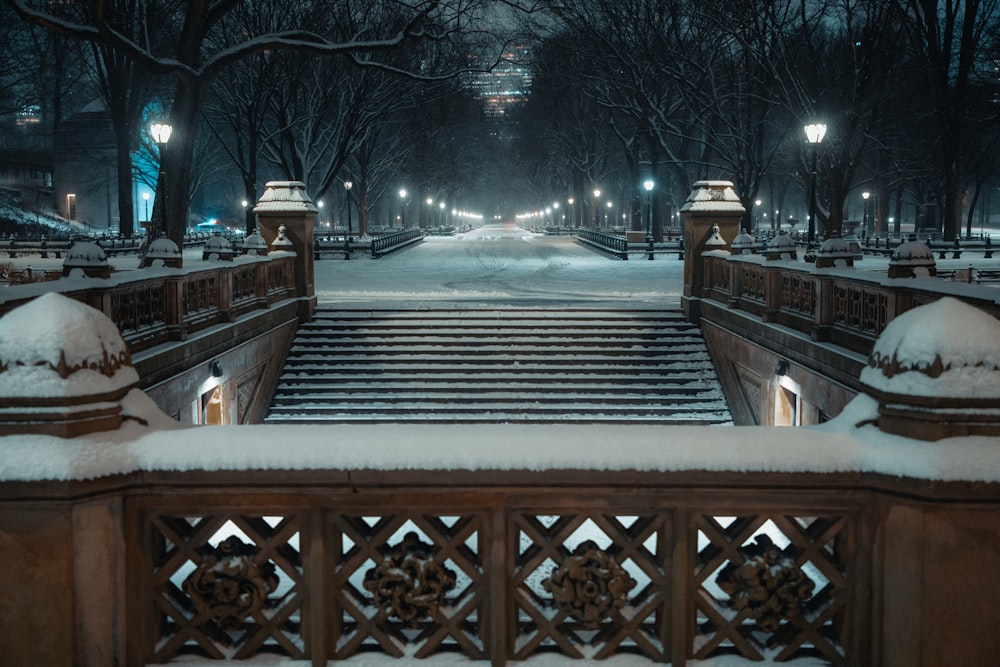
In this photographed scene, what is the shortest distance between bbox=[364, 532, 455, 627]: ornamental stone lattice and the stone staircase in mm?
12354

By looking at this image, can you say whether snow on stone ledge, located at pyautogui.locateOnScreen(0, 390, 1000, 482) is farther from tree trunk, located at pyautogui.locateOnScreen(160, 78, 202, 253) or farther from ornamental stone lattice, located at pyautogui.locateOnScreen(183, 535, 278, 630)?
tree trunk, located at pyautogui.locateOnScreen(160, 78, 202, 253)

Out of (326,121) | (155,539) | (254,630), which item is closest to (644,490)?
(254,630)

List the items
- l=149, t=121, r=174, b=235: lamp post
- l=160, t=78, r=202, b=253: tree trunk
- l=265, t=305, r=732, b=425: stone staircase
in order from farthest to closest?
l=149, t=121, r=174, b=235: lamp post
l=160, t=78, r=202, b=253: tree trunk
l=265, t=305, r=732, b=425: stone staircase

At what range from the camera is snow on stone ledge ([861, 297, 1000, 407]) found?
3.30m

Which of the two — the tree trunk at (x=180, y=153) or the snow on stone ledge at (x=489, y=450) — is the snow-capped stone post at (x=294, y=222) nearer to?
the tree trunk at (x=180, y=153)

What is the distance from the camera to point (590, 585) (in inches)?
141

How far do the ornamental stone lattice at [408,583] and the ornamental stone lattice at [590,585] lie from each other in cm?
46

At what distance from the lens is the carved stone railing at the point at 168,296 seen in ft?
35.7

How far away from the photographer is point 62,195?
259 feet

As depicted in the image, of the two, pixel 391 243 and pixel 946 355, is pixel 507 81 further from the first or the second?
pixel 946 355

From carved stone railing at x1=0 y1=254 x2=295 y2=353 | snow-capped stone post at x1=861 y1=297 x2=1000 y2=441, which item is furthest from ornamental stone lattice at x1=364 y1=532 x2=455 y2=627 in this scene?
carved stone railing at x1=0 y1=254 x2=295 y2=353

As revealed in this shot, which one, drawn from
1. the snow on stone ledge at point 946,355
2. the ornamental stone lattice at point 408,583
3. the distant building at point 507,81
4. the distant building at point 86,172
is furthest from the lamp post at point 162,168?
the distant building at point 86,172

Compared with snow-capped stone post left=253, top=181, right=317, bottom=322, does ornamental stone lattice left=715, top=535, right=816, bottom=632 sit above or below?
below

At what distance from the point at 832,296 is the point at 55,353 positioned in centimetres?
1160
